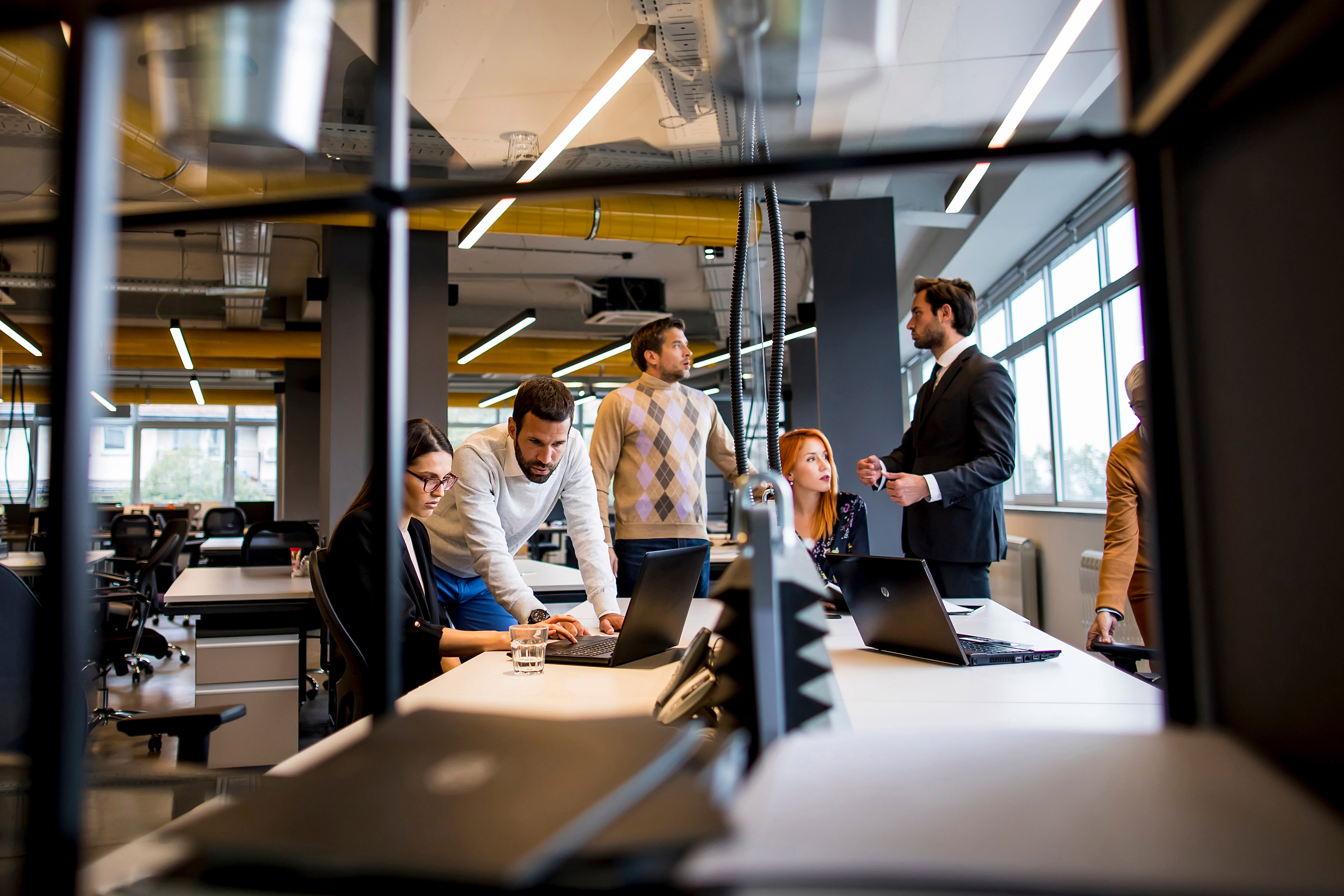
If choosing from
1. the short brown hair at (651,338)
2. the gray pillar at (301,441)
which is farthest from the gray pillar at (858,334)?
the gray pillar at (301,441)

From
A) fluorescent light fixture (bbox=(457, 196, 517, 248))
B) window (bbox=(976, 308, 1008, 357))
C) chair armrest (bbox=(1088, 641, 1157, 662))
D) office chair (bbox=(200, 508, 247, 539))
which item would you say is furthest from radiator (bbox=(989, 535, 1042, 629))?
office chair (bbox=(200, 508, 247, 539))

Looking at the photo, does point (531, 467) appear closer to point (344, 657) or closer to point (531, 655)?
point (344, 657)

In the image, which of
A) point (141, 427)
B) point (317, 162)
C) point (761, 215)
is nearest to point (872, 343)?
point (761, 215)

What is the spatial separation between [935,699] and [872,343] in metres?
4.10

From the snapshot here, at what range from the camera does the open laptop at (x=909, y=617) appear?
1.59 meters

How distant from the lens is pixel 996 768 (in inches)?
16.9

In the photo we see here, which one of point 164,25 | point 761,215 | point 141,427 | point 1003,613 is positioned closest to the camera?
point 164,25

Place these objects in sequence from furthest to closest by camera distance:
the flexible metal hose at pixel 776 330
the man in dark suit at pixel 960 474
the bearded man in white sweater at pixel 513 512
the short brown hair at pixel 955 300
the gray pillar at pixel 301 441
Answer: the gray pillar at pixel 301 441, the short brown hair at pixel 955 300, the man in dark suit at pixel 960 474, the bearded man in white sweater at pixel 513 512, the flexible metal hose at pixel 776 330

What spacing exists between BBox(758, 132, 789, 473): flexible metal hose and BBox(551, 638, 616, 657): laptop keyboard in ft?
2.50

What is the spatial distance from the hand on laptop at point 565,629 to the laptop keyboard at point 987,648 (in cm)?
85

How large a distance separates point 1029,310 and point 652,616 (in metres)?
5.83

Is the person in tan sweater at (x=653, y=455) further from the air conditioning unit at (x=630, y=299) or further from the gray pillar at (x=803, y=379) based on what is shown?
the gray pillar at (x=803, y=379)

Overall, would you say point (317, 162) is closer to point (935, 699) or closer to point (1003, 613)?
point (935, 699)

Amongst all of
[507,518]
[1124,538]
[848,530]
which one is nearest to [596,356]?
[848,530]
